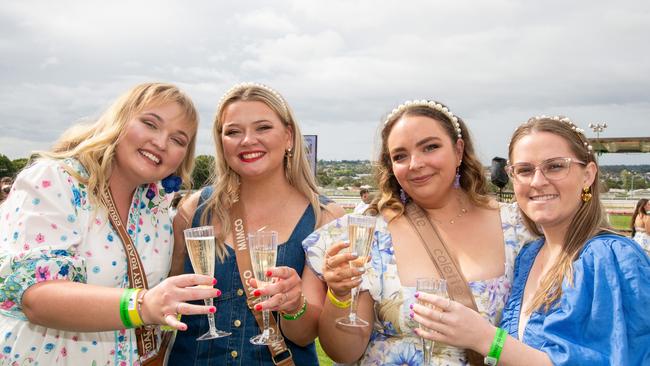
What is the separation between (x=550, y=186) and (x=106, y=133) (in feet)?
8.47

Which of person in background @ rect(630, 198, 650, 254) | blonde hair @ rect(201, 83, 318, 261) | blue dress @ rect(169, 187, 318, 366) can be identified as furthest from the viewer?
person in background @ rect(630, 198, 650, 254)

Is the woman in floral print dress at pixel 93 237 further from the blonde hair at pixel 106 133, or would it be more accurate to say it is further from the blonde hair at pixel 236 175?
the blonde hair at pixel 236 175

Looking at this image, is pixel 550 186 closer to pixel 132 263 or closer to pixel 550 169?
pixel 550 169

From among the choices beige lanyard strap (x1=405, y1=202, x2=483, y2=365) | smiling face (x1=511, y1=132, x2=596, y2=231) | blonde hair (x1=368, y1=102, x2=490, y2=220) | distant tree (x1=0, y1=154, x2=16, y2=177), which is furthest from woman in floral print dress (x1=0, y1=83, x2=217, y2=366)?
distant tree (x1=0, y1=154, x2=16, y2=177)

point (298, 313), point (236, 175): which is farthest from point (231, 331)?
point (236, 175)

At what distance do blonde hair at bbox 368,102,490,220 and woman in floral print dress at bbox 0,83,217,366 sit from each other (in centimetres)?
134

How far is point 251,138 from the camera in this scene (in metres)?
3.42

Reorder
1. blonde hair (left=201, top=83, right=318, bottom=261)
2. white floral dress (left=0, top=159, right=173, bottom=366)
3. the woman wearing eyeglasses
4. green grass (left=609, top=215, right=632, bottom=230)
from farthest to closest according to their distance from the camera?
green grass (left=609, top=215, right=632, bottom=230), blonde hair (left=201, top=83, right=318, bottom=261), white floral dress (left=0, top=159, right=173, bottom=366), the woman wearing eyeglasses

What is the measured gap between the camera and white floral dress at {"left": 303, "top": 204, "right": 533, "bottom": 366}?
2.88 m

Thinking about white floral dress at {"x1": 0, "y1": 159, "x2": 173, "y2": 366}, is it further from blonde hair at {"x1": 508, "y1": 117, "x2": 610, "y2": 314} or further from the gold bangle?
blonde hair at {"x1": 508, "y1": 117, "x2": 610, "y2": 314}

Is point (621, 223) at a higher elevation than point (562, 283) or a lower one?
lower

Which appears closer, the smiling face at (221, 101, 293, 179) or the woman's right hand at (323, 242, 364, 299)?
the woman's right hand at (323, 242, 364, 299)

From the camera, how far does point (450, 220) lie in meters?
3.39

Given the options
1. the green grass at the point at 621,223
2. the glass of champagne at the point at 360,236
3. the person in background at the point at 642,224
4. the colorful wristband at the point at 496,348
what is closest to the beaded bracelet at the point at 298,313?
the glass of champagne at the point at 360,236
